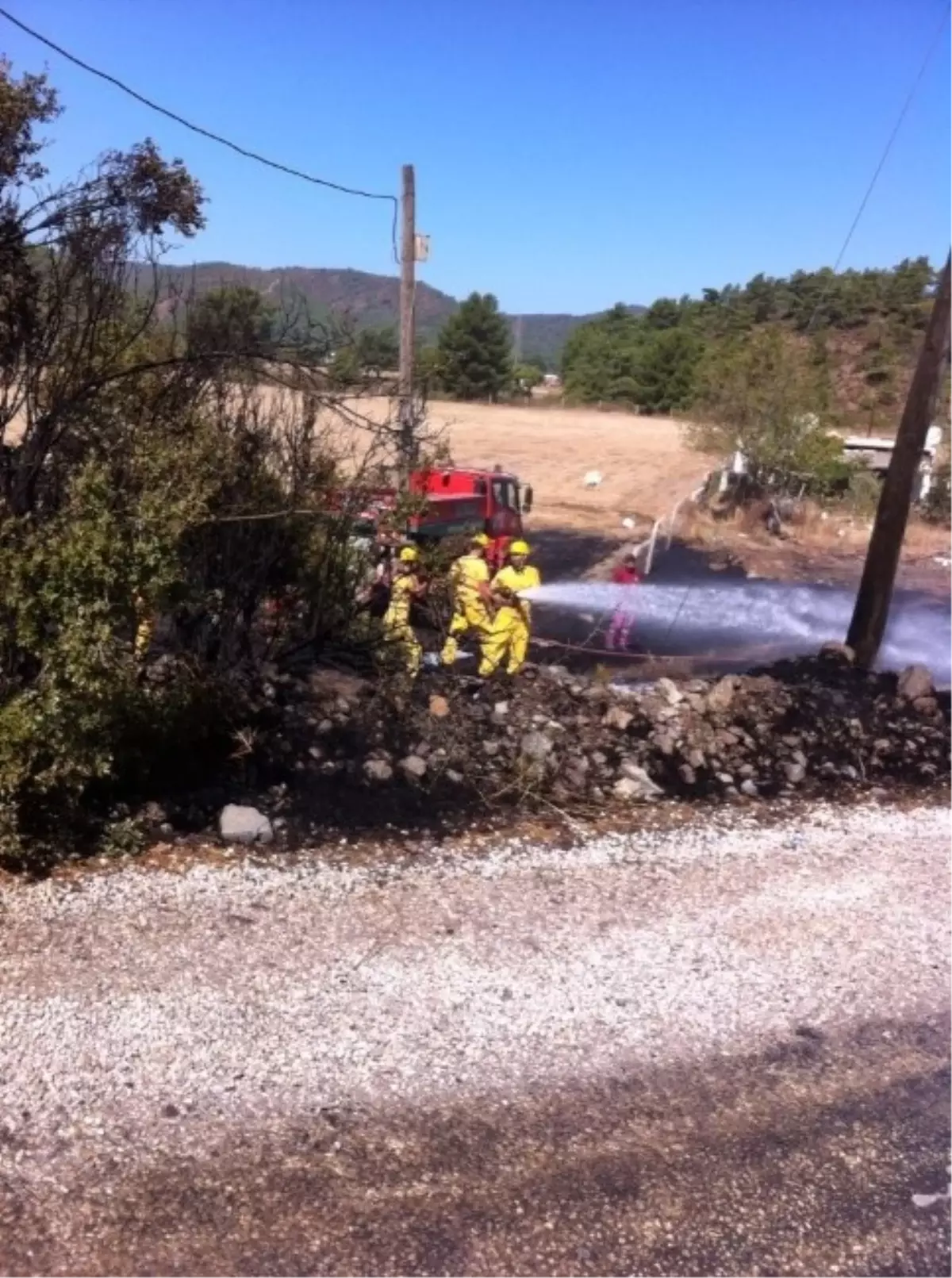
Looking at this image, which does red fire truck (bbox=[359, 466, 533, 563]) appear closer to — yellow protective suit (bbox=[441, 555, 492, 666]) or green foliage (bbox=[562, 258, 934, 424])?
yellow protective suit (bbox=[441, 555, 492, 666])

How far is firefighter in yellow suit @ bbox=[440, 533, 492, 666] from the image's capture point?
9.60m

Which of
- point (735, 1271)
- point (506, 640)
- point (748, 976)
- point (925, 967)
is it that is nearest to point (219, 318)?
point (506, 640)

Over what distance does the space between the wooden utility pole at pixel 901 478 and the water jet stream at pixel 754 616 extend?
3.83 meters

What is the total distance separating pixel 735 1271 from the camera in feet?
12.0

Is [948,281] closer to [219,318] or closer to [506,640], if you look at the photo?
[506,640]

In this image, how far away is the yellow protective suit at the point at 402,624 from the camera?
8625 mm

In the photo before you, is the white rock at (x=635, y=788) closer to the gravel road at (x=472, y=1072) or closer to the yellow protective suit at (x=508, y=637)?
the gravel road at (x=472, y=1072)

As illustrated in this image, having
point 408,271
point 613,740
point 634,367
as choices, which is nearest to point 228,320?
point 613,740

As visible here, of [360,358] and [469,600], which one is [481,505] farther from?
[360,358]

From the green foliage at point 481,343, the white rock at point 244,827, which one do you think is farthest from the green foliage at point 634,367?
the white rock at point 244,827

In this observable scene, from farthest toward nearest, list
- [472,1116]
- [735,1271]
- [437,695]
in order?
[437,695] → [472,1116] → [735,1271]

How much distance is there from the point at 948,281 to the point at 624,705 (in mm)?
5209

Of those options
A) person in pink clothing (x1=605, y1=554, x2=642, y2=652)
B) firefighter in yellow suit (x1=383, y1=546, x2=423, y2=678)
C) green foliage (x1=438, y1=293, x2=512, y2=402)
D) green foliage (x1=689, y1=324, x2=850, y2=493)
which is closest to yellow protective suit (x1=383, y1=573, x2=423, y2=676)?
firefighter in yellow suit (x1=383, y1=546, x2=423, y2=678)

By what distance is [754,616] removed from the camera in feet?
70.0
